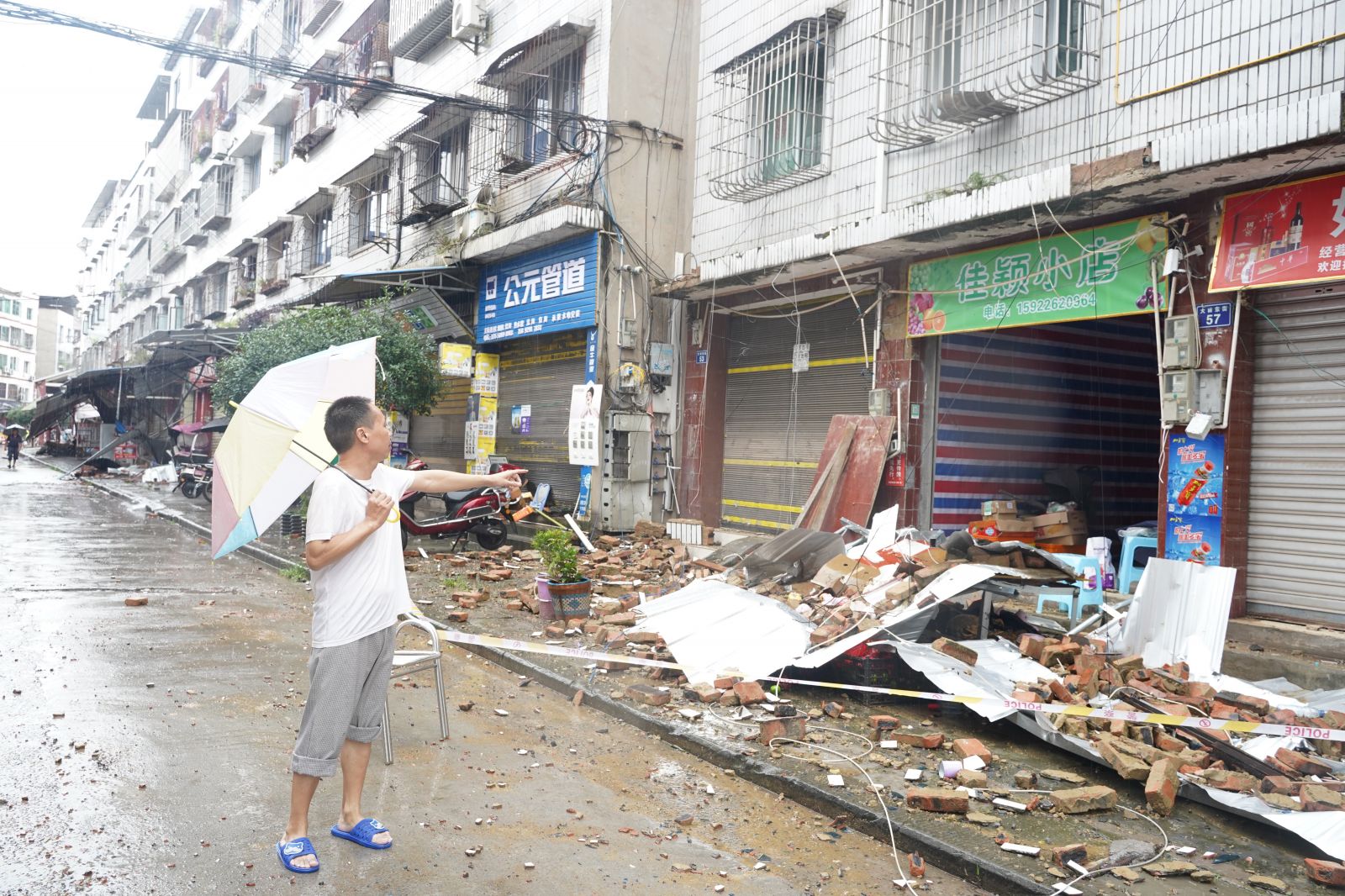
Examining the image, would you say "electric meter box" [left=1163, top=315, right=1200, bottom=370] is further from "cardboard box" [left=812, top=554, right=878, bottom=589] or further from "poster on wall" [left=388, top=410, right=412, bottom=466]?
"poster on wall" [left=388, top=410, right=412, bottom=466]

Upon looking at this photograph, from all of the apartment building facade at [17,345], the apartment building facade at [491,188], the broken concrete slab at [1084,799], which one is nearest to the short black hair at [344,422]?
the broken concrete slab at [1084,799]

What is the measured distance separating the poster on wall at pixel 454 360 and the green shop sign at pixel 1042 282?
30.4 feet

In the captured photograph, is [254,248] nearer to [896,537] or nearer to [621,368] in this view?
[621,368]

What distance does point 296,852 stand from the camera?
11.9 ft

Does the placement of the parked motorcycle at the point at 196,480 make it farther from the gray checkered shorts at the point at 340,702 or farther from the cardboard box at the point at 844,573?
the gray checkered shorts at the point at 340,702

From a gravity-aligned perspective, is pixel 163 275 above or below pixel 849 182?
above

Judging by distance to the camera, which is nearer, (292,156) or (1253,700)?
(1253,700)

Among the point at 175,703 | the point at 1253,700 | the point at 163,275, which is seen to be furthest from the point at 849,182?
the point at 163,275

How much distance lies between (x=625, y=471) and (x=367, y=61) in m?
13.8

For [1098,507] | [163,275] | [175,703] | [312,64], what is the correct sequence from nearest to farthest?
[175,703] → [1098,507] → [312,64] → [163,275]

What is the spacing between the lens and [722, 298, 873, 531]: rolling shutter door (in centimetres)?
1179

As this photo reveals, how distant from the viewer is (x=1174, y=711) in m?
5.25

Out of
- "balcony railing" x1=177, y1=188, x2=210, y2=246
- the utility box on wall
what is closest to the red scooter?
the utility box on wall

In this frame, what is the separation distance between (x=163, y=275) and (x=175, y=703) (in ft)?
148
